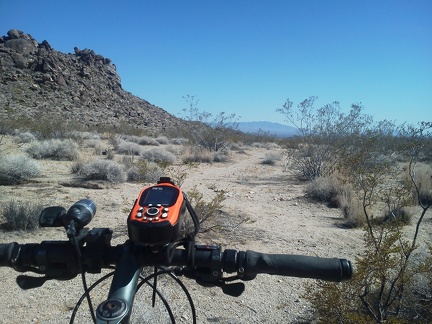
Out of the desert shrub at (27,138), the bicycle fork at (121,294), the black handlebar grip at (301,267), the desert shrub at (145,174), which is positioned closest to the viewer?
the bicycle fork at (121,294)

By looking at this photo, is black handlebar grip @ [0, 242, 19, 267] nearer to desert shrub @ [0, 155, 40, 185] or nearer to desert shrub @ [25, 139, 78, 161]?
desert shrub @ [0, 155, 40, 185]

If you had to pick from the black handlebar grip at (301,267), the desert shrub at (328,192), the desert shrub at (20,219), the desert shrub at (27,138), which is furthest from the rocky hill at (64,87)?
the black handlebar grip at (301,267)

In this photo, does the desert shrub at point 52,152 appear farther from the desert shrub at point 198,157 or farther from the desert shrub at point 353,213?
the desert shrub at point 353,213

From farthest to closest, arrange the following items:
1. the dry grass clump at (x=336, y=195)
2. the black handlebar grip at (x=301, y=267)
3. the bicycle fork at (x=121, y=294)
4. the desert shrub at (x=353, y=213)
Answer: the dry grass clump at (x=336, y=195) < the desert shrub at (x=353, y=213) < the black handlebar grip at (x=301, y=267) < the bicycle fork at (x=121, y=294)

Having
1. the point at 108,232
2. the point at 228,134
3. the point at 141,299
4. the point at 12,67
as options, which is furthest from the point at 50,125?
the point at 12,67

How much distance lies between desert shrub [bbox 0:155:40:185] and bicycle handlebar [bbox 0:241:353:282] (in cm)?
794

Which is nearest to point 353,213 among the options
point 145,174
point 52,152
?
point 145,174

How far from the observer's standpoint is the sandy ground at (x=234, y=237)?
3.32 metres

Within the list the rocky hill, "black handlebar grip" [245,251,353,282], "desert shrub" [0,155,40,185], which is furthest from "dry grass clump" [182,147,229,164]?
the rocky hill

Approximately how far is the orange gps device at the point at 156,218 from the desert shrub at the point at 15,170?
829cm

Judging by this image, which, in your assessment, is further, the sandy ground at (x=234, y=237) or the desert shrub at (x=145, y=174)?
the desert shrub at (x=145, y=174)

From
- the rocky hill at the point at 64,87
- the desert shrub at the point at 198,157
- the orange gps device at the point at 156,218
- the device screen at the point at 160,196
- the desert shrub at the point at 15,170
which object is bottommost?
the desert shrub at the point at 15,170

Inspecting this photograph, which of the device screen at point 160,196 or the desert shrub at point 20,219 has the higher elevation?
the device screen at point 160,196

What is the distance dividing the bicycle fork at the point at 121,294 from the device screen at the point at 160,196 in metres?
0.16
